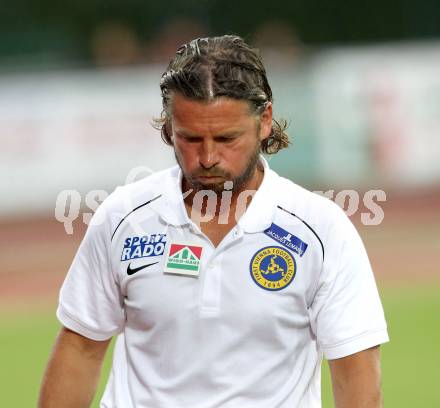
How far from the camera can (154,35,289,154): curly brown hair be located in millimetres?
3475

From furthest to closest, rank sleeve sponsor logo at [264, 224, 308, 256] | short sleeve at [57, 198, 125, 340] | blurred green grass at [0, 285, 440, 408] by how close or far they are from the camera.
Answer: blurred green grass at [0, 285, 440, 408], short sleeve at [57, 198, 125, 340], sleeve sponsor logo at [264, 224, 308, 256]

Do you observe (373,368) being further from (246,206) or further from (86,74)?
(86,74)

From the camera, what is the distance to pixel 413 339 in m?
9.20

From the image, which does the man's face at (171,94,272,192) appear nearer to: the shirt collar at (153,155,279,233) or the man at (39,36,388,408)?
the man at (39,36,388,408)

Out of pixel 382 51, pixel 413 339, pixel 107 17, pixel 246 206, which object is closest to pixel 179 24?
pixel 107 17

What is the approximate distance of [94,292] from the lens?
369 centimetres

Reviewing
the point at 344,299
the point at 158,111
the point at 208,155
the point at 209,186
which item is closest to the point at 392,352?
the point at 344,299

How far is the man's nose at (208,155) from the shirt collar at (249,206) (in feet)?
0.90

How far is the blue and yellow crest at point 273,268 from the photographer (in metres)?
3.51

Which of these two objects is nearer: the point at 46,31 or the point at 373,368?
the point at 373,368

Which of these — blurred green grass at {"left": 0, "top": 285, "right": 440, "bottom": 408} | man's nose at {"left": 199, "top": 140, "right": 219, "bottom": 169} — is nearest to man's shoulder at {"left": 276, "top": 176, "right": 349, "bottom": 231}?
man's nose at {"left": 199, "top": 140, "right": 219, "bottom": 169}

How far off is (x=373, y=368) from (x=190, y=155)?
0.86 m

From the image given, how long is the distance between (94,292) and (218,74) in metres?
0.82

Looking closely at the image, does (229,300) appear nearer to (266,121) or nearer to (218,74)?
Answer: (266,121)
